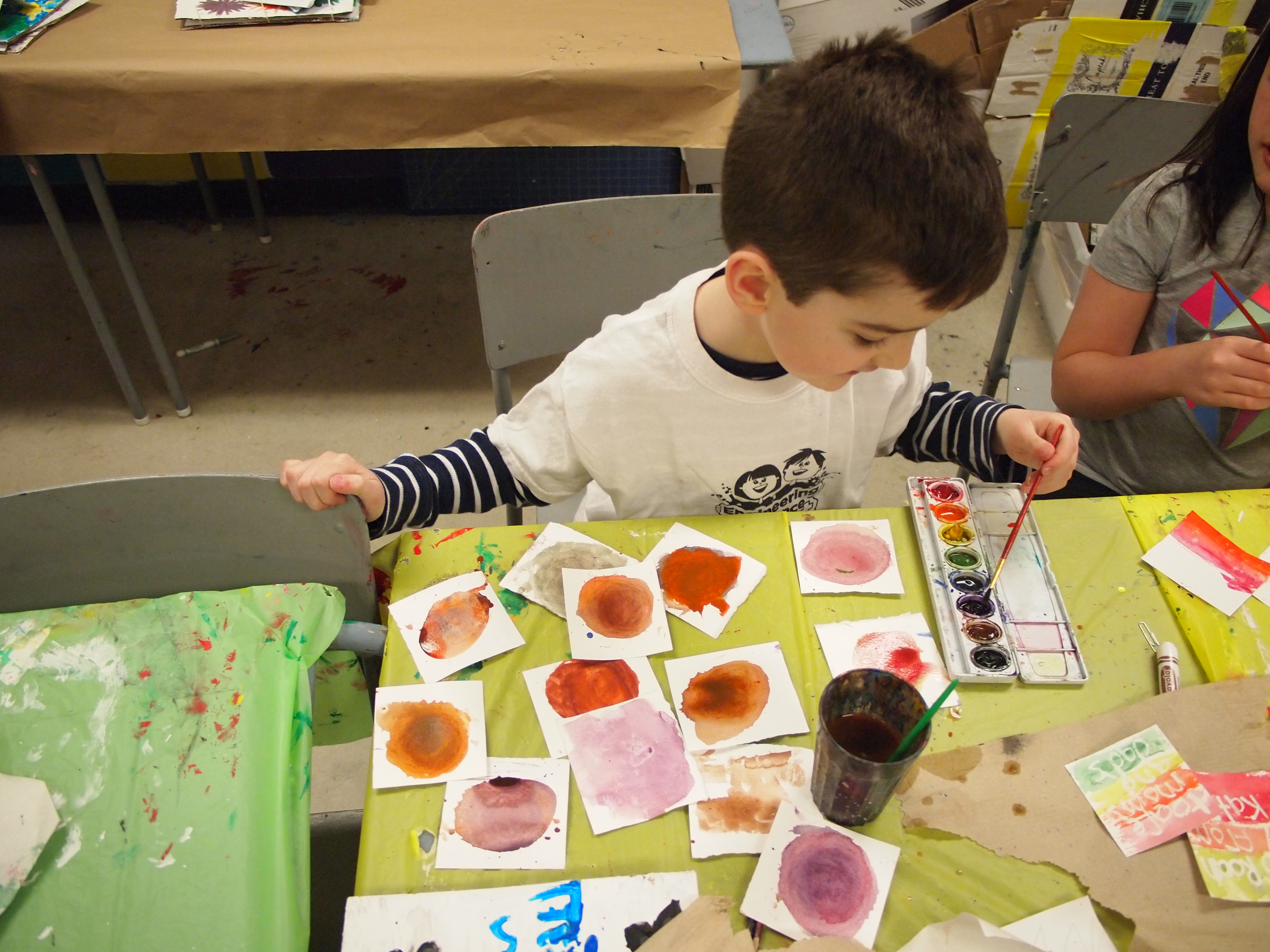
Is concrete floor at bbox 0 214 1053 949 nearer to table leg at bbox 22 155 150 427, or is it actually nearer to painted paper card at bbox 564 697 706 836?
table leg at bbox 22 155 150 427

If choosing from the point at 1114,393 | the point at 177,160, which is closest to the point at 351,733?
the point at 1114,393

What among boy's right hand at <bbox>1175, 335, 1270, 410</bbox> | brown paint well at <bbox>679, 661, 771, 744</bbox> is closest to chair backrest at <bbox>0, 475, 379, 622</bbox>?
brown paint well at <bbox>679, 661, 771, 744</bbox>

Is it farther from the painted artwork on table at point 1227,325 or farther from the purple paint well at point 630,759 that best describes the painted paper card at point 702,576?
the painted artwork on table at point 1227,325

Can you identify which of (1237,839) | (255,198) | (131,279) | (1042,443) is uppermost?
(1042,443)

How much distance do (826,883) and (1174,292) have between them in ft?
2.85

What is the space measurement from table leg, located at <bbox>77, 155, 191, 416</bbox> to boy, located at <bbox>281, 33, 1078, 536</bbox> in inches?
52.8

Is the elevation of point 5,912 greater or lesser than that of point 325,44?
lesser

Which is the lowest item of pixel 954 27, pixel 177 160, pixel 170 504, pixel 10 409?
pixel 10 409

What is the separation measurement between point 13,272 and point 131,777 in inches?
95.9

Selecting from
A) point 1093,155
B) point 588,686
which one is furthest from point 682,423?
point 1093,155

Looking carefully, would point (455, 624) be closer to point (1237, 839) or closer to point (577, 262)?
point (577, 262)

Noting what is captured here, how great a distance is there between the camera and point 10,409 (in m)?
2.22

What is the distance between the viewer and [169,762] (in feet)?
2.57

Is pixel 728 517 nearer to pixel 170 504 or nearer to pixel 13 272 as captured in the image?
pixel 170 504
